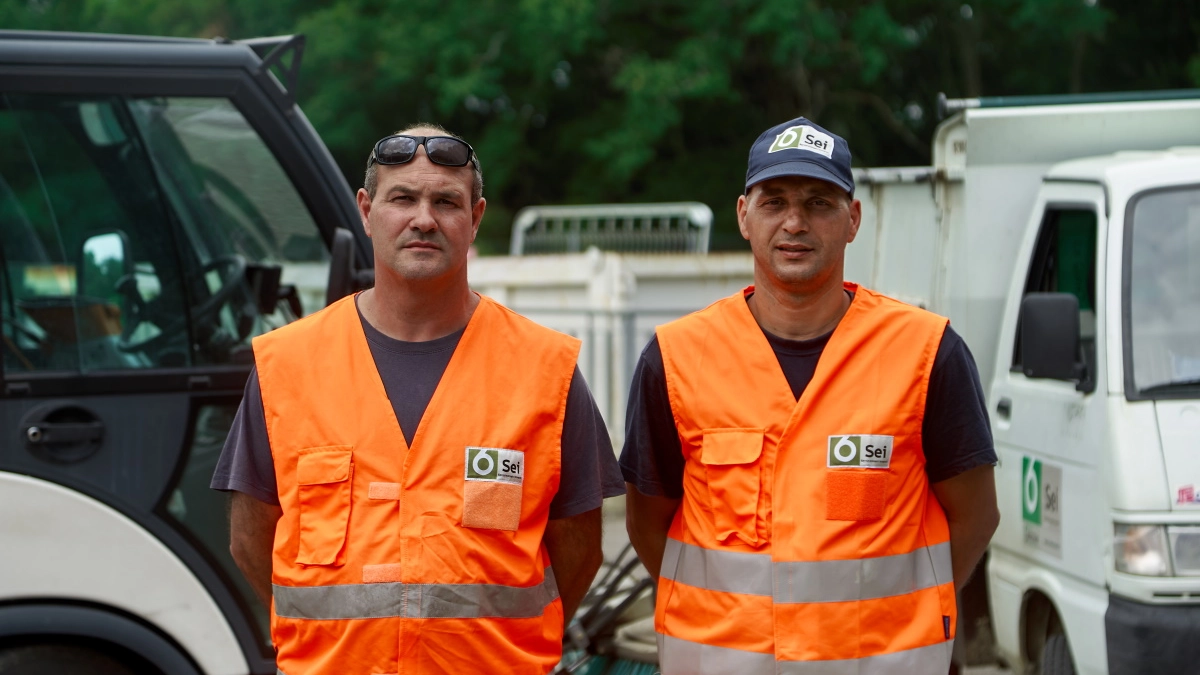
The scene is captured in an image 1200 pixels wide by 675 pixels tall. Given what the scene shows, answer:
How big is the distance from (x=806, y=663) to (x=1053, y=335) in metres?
1.80

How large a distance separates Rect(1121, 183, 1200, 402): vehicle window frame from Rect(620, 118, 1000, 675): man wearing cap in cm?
126

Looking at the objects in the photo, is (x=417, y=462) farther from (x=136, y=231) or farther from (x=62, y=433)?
(x=136, y=231)

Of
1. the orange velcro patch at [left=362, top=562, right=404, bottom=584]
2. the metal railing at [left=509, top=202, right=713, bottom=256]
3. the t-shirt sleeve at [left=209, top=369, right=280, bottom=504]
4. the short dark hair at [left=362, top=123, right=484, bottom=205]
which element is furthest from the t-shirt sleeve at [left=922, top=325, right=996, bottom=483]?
the metal railing at [left=509, top=202, right=713, bottom=256]

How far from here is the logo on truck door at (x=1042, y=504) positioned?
4.43 m

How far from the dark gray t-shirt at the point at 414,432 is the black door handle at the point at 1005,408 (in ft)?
7.69

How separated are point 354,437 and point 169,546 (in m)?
1.39

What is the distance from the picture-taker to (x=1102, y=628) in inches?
159

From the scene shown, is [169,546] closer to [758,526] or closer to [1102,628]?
[758,526]

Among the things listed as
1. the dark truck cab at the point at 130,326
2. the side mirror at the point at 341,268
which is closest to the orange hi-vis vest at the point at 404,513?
the side mirror at the point at 341,268

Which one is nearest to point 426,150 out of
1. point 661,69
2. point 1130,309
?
point 1130,309

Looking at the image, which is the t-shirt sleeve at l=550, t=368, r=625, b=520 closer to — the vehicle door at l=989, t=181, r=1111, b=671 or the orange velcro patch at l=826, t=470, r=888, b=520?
the orange velcro patch at l=826, t=470, r=888, b=520

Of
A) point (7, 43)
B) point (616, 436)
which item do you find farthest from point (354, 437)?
point (616, 436)

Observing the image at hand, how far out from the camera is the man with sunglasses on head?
2.77m

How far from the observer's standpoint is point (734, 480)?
9.60ft
